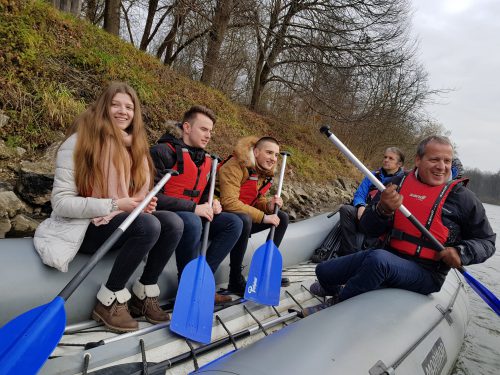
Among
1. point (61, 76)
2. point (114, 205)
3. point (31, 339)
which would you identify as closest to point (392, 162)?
point (114, 205)

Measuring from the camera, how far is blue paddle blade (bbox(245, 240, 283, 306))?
8.04ft

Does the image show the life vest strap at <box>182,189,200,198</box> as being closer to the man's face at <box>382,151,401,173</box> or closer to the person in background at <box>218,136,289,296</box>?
the person in background at <box>218,136,289,296</box>

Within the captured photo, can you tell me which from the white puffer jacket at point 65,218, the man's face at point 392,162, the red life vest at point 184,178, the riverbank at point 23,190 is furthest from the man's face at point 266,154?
the riverbank at point 23,190

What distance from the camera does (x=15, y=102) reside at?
12.1ft

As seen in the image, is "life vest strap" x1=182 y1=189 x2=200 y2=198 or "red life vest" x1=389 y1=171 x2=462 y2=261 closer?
"red life vest" x1=389 y1=171 x2=462 y2=261

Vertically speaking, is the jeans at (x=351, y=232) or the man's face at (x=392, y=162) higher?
the man's face at (x=392, y=162)

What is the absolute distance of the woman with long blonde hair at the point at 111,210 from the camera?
70.6 inches

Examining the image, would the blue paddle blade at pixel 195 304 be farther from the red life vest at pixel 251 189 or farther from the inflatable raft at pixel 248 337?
the red life vest at pixel 251 189

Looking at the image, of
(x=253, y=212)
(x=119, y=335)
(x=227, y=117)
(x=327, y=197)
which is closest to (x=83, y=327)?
(x=119, y=335)

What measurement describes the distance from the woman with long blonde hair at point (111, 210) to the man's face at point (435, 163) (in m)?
1.55

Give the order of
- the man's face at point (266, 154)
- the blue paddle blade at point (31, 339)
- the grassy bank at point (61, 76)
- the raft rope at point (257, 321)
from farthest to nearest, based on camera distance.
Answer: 1. the grassy bank at point (61, 76)
2. the man's face at point (266, 154)
3. the raft rope at point (257, 321)
4. the blue paddle blade at point (31, 339)

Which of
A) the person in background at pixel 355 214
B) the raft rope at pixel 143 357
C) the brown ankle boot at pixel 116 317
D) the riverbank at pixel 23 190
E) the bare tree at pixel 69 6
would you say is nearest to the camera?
the raft rope at pixel 143 357

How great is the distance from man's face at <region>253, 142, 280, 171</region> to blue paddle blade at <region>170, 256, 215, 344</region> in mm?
1016

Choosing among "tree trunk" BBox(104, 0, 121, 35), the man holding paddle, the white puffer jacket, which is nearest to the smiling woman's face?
the white puffer jacket
